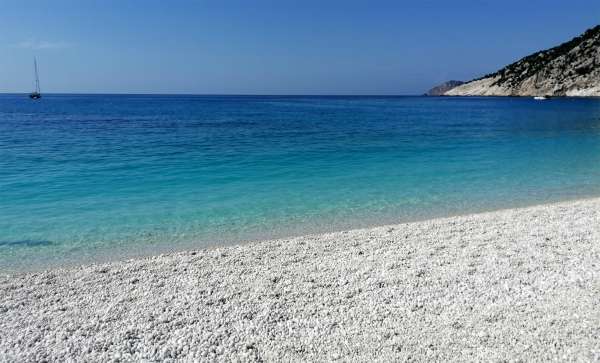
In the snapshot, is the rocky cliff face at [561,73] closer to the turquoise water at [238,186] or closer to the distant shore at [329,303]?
the turquoise water at [238,186]

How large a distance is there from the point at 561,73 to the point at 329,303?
160509mm

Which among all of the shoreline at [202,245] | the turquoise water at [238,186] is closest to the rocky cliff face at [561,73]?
the turquoise water at [238,186]

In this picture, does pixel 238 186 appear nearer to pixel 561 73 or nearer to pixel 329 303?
pixel 329 303

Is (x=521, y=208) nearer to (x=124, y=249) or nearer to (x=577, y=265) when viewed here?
(x=577, y=265)

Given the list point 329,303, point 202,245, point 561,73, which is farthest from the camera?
point 561,73

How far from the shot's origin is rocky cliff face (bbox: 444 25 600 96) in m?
129

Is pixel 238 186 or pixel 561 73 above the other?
pixel 561 73

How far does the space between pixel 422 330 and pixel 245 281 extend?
12.0 ft

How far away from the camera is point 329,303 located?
7656 mm

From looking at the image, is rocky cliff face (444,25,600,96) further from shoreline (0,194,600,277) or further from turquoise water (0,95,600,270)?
shoreline (0,194,600,277)

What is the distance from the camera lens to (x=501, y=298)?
7605 millimetres

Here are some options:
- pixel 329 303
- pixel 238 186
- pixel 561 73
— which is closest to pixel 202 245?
pixel 329 303

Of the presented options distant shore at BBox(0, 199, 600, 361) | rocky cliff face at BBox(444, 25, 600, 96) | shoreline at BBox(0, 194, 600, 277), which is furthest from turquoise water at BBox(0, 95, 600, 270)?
rocky cliff face at BBox(444, 25, 600, 96)

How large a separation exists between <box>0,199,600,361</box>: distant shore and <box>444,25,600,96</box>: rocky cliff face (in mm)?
136782
